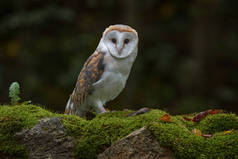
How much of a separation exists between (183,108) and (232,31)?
9.45 feet

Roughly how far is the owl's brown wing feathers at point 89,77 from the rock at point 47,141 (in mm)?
848

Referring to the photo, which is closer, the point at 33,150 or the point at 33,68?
the point at 33,150

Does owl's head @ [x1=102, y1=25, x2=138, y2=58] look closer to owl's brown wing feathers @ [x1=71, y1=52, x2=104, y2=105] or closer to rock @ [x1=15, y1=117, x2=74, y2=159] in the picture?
owl's brown wing feathers @ [x1=71, y1=52, x2=104, y2=105]

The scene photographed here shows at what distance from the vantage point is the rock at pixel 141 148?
281cm

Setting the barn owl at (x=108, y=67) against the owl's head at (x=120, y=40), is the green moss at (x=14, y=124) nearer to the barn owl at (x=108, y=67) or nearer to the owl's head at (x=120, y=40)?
the barn owl at (x=108, y=67)

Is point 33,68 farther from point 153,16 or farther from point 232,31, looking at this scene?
point 232,31

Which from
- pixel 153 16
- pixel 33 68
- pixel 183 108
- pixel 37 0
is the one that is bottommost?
pixel 183 108

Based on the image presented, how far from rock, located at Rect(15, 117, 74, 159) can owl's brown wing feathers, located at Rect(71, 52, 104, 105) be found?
848 mm

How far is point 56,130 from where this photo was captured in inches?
121

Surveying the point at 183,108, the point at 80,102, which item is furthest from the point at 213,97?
the point at 80,102

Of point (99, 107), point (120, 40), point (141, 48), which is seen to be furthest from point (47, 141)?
point (141, 48)

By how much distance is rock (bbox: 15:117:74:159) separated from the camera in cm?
300

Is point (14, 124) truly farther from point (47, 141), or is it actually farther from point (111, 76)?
point (111, 76)

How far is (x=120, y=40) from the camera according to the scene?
3.77 metres
